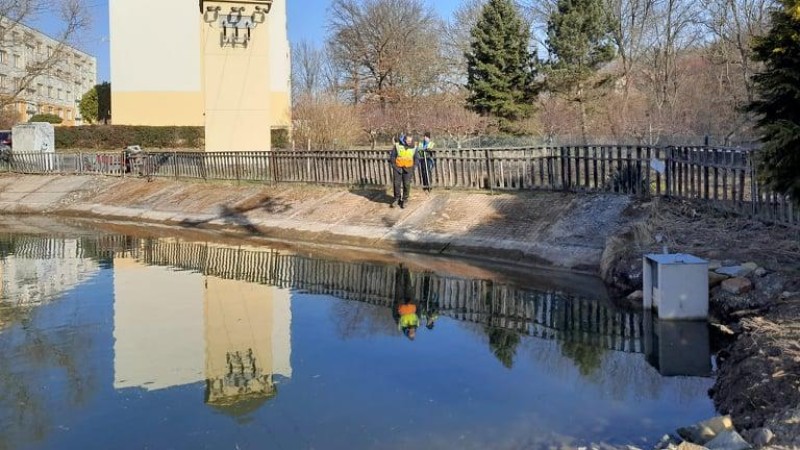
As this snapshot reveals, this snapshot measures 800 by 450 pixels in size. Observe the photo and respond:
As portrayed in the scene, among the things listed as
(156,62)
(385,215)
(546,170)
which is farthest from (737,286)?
(156,62)

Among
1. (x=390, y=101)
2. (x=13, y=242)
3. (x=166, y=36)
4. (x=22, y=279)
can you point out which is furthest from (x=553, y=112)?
(x=22, y=279)

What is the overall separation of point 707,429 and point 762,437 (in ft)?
1.94

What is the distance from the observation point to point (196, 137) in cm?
4466

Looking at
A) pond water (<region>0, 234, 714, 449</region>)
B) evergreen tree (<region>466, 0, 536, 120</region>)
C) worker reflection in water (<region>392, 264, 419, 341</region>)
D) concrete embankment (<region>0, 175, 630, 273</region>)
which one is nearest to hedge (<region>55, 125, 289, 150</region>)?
evergreen tree (<region>466, 0, 536, 120</region>)

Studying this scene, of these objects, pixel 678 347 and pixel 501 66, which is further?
pixel 501 66

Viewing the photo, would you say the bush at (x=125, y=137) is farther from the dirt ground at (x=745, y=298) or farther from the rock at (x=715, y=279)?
the rock at (x=715, y=279)

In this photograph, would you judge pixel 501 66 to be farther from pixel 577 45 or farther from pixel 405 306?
pixel 405 306

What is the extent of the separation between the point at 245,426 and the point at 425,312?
4.96m

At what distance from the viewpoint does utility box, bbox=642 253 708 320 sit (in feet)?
Answer: 31.7

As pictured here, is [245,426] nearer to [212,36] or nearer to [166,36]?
[212,36]

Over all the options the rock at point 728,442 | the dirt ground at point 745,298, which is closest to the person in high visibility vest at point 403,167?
the dirt ground at point 745,298

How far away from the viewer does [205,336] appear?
9.41 meters

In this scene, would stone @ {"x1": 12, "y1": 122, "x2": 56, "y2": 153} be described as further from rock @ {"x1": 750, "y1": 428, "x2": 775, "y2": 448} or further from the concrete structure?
rock @ {"x1": 750, "y1": 428, "x2": 775, "y2": 448}

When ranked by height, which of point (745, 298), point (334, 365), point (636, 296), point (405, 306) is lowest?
point (334, 365)
